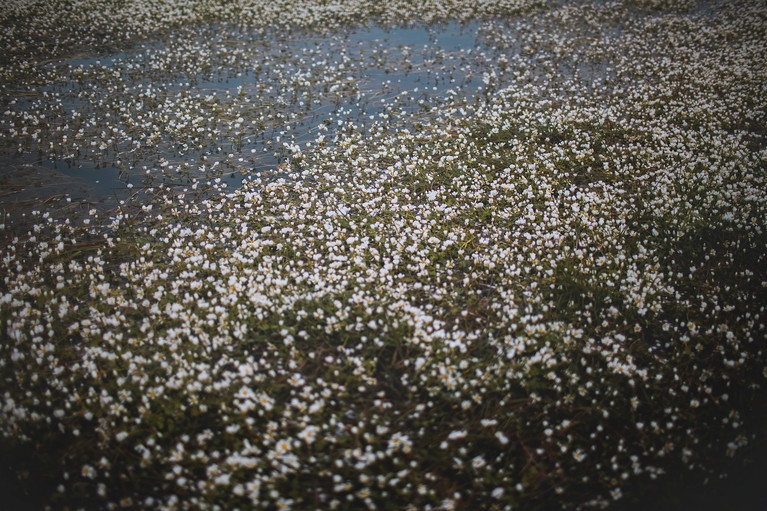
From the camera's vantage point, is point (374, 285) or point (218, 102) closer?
point (374, 285)

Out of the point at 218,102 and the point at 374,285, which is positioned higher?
the point at 218,102

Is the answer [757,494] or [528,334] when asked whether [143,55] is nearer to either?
[528,334]

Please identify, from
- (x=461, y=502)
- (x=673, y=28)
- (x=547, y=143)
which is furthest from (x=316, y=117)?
(x=673, y=28)

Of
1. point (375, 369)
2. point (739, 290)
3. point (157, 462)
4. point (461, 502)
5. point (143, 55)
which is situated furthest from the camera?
point (143, 55)

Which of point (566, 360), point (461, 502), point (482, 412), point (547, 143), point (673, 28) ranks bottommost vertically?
point (461, 502)

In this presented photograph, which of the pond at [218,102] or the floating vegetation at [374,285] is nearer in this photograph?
the floating vegetation at [374,285]

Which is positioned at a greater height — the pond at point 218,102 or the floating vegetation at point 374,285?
the pond at point 218,102

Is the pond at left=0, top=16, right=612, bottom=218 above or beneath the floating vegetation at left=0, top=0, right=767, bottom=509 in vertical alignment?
above

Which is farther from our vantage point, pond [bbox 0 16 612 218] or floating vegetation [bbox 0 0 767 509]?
pond [bbox 0 16 612 218]
